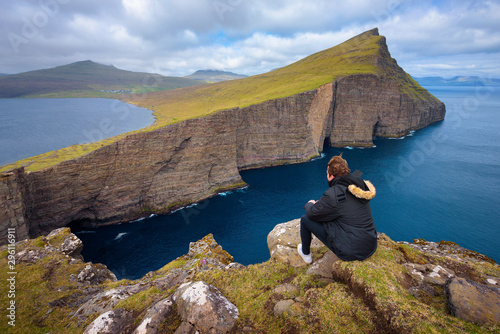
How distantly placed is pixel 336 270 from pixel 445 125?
157869 millimetres

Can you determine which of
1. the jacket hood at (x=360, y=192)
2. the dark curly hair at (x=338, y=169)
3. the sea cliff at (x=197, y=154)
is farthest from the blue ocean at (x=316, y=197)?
the jacket hood at (x=360, y=192)

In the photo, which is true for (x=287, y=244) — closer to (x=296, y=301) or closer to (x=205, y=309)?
(x=296, y=301)

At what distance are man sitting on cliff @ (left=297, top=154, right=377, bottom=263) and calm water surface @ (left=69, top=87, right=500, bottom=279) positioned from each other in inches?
1101

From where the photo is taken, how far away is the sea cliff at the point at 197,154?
3834cm

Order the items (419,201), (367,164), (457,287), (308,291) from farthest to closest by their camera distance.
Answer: (367,164) → (419,201) → (308,291) → (457,287)

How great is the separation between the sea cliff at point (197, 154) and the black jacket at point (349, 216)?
4226 cm

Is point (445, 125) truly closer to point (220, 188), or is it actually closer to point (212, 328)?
point (220, 188)

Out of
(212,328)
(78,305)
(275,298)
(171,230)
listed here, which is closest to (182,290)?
(212,328)

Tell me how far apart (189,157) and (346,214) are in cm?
5022

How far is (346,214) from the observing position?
22.8 feet

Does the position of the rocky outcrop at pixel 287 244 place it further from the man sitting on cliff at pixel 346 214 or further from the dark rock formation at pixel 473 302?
the dark rock formation at pixel 473 302

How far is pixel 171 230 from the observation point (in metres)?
42.2

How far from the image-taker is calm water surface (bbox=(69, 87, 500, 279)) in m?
35.8

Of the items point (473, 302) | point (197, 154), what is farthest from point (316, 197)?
point (473, 302)
